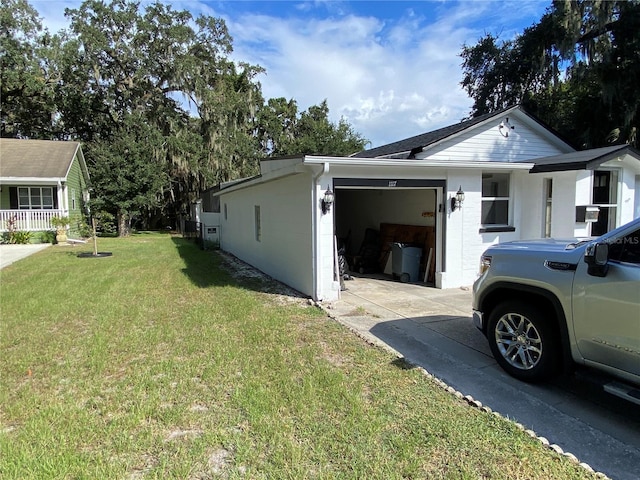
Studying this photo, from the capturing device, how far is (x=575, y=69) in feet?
49.3

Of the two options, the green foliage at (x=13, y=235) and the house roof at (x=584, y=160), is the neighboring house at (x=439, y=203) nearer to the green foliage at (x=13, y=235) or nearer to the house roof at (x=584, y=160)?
the house roof at (x=584, y=160)

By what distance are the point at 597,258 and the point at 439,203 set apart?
5287mm

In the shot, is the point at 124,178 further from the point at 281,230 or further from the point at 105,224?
the point at 281,230

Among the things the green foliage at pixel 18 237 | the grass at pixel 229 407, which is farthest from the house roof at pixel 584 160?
the green foliage at pixel 18 237

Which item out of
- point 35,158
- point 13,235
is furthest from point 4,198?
point 13,235

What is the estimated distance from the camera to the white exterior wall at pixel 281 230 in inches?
295

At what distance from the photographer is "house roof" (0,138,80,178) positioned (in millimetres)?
18250

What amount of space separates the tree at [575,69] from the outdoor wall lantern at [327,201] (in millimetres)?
13041

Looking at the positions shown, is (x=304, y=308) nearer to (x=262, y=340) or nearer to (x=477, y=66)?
(x=262, y=340)

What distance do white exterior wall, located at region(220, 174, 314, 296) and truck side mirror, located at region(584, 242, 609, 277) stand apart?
467 cm

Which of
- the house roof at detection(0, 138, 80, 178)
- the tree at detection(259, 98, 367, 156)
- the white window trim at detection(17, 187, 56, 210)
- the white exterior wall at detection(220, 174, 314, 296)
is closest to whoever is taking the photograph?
the white exterior wall at detection(220, 174, 314, 296)

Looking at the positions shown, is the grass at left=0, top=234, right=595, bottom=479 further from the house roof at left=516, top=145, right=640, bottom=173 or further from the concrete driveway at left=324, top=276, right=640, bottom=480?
the house roof at left=516, top=145, right=640, bottom=173

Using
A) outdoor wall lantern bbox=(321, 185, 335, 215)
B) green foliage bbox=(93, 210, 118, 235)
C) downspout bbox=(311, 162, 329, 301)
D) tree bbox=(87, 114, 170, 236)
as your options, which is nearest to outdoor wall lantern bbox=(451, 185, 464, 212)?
outdoor wall lantern bbox=(321, 185, 335, 215)

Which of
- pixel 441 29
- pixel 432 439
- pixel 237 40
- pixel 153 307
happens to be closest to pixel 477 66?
pixel 441 29
